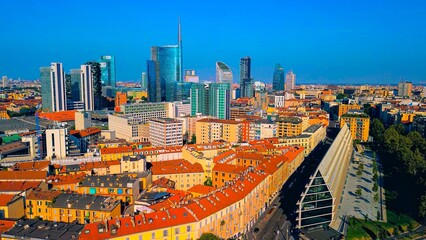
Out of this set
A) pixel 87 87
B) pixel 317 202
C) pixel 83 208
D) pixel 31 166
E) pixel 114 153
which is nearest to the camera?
pixel 83 208

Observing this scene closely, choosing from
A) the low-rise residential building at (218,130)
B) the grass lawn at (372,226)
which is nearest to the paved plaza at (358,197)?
the grass lawn at (372,226)

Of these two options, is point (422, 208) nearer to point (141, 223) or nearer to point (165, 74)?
point (141, 223)

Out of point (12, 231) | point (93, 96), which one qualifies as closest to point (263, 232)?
point (12, 231)

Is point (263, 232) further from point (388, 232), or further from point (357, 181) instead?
point (357, 181)

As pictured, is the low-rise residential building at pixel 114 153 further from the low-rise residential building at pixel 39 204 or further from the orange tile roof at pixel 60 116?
the orange tile roof at pixel 60 116

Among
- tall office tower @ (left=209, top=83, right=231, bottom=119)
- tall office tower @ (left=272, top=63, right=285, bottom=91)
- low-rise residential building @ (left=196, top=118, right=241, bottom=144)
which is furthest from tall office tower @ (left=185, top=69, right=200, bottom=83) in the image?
low-rise residential building @ (left=196, top=118, right=241, bottom=144)

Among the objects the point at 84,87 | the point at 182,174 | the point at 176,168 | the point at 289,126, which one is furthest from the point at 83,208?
the point at 84,87
